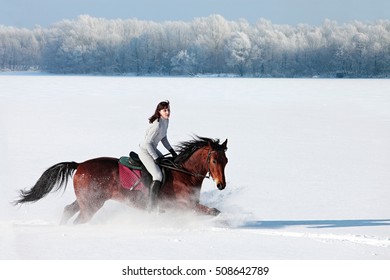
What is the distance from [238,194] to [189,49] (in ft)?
226

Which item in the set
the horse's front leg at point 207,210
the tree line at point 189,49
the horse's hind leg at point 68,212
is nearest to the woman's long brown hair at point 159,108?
the horse's front leg at point 207,210

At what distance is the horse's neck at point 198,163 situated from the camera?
239 inches

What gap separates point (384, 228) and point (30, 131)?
11.0 meters

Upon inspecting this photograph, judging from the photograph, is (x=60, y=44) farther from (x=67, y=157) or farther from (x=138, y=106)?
(x=67, y=157)

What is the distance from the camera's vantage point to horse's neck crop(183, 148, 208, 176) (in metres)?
6.07

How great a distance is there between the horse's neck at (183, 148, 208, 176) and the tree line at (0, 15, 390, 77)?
6318 centimetres

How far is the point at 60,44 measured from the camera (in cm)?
7569

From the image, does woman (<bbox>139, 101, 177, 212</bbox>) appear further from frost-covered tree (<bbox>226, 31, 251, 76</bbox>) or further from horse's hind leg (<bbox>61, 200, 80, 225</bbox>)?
frost-covered tree (<bbox>226, 31, 251, 76</bbox>)

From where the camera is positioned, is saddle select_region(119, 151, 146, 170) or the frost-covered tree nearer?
saddle select_region(119, 151, 146, 170)

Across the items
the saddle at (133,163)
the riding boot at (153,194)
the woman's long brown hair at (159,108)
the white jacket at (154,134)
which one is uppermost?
the woman's long brown hair at (159,108)

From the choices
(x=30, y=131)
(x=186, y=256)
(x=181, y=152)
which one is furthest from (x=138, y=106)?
(x=186, y=256)

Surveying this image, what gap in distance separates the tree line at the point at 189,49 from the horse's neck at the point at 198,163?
63.2m

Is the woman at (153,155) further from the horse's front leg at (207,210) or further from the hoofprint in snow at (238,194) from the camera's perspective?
the horse's front leg at (207,210)

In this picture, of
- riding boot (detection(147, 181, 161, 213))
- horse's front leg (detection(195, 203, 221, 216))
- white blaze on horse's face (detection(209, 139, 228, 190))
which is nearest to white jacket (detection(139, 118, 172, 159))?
riding boot (detection(147, 181, 161, 213))
